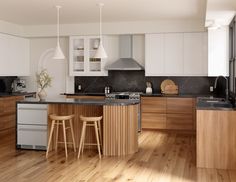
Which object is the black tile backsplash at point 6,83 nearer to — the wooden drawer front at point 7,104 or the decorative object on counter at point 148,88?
→ the wooden drawer front at point 7,104

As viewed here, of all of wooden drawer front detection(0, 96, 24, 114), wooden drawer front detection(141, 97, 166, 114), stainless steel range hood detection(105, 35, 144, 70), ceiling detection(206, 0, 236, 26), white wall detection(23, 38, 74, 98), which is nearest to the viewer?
ceiling detection(206, 0, 236, 26)

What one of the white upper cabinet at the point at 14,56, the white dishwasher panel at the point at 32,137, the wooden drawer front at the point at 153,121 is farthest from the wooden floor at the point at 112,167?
the white upper cabinet at the point at 14,56

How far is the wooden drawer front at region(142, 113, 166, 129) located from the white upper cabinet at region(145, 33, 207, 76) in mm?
990

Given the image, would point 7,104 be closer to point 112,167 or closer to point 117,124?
point 117,124

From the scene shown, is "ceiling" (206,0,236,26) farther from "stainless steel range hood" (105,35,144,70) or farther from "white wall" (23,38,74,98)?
"white wall" (23,38,74,98)

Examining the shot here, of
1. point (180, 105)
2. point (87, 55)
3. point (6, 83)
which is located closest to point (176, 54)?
point (180, 105)

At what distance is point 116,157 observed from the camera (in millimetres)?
5352

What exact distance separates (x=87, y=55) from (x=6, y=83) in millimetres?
2236

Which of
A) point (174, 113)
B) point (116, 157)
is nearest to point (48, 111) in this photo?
point (116, 157)

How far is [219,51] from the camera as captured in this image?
6.53m

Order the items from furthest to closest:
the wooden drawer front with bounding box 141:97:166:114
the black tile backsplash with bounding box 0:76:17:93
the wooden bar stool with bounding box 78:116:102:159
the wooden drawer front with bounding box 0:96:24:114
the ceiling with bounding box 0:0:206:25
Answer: the black tile backsplash with bounding box 0:76:17:93
the wooden drawer front with bounding box 141:97:166:114
the wooden drawer front with bounding box 0:96:24:114
the ceiling with bounding box 0:0:206:25
the wooden bar stool with bounding box 78:116:102:159

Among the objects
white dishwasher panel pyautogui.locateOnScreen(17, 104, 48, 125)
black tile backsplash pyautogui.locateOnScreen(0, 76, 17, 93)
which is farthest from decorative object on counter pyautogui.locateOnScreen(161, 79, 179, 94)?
black tile backsplash pyautogui.locateOnScreen(0, 76, 17, 93)

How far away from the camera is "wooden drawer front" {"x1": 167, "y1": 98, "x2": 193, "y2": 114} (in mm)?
7430

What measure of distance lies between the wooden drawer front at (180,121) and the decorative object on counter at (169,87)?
697mm
